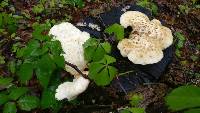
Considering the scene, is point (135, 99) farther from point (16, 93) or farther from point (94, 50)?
point (16, 93)

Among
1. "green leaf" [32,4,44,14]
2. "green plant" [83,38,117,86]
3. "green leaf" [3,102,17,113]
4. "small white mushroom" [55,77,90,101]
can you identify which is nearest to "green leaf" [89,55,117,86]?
"green plant" [83,38,117,86]

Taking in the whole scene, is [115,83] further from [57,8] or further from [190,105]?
[190,105]

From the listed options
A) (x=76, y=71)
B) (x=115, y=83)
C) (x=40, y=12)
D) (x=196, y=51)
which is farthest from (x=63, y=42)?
(x=196, y=51)

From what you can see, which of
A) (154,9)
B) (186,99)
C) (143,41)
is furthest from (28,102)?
(154,9)

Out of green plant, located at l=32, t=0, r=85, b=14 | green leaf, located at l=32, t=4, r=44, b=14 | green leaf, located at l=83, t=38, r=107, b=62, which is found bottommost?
green leaf, located at l=83, t=38, r=107, b=62

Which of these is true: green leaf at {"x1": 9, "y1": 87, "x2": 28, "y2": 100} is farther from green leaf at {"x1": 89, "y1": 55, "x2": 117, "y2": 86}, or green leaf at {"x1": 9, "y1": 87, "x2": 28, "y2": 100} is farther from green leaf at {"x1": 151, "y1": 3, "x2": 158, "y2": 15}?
green leaf at {"x1": 151, "y1": 3, "x2": 158, "y2": 15}

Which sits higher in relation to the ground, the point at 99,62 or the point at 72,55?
the point at 72,55
